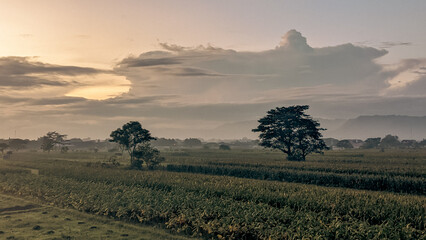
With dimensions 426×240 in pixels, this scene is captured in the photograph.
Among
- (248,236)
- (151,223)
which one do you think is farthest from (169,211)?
(248,236)

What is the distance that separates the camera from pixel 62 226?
2041 cm

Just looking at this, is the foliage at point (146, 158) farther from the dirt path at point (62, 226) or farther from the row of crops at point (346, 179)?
the dirt path at point (62, 226)

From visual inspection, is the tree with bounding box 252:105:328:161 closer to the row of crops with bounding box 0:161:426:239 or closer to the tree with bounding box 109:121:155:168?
the tree with bounding box 109:121:155:168

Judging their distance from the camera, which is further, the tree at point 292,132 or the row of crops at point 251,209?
the tree at point 292,132

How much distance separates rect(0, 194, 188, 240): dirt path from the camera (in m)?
18.6

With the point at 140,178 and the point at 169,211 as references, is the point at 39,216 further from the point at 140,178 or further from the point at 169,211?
the point at 140,178

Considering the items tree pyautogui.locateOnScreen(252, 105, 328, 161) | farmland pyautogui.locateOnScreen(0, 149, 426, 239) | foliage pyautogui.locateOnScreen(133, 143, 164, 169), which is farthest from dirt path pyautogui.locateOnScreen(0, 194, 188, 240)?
tree pyautogui.locateOnScreen(252, 105, 328, 161)

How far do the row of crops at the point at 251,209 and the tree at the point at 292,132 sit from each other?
40.4 meters

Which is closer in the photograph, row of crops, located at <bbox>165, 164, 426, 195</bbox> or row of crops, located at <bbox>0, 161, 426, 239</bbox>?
row of crops, located at <bbox>0, 161, 426, 239</bbox>

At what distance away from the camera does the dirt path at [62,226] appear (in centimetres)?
1858

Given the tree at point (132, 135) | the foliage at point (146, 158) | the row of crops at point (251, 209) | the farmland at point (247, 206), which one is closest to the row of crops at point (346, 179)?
the farmland at point (247, 206)

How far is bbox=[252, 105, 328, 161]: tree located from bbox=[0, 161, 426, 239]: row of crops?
40.4 meters

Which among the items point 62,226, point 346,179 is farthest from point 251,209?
point 346,179

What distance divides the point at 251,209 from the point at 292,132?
50449mm
